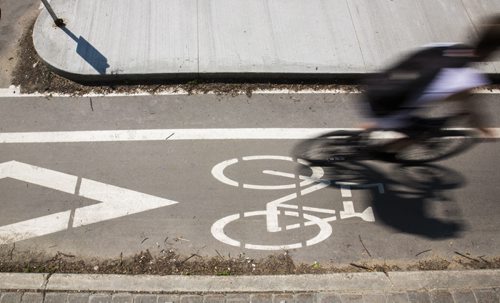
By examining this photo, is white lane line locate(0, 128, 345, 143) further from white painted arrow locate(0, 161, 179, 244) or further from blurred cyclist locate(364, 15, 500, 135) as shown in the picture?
blurred cyclist locate(364, 15, 500, 135)

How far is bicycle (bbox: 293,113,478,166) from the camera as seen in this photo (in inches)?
261

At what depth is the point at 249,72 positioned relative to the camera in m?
7.23

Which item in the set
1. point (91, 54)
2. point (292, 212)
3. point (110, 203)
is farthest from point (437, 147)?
point (91, 54)

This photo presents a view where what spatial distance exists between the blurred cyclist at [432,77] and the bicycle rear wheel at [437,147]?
1027 mm

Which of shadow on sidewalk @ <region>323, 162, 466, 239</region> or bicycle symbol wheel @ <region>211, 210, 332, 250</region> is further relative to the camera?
shadow on sidewalk @ <region>323, 162, 466, 239</region>

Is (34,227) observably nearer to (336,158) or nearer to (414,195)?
(336,158)

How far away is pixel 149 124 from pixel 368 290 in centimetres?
404

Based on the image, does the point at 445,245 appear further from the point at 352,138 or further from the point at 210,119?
the point at 210,119

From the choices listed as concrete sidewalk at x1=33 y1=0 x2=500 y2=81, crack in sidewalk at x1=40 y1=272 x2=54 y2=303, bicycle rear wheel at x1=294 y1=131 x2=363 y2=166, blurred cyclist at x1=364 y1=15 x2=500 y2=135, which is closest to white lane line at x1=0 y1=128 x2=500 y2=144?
bicycle rear wheel at x1=294 y1=131 x2=363 y2=166

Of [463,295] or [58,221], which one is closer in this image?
[463,295]

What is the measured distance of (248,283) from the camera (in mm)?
5582

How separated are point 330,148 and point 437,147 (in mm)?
1670

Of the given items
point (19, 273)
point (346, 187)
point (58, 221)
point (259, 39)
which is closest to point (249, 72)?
point (259, 39)

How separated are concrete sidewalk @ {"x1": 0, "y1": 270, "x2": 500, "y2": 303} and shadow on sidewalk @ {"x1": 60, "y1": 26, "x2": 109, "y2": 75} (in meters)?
3.43
